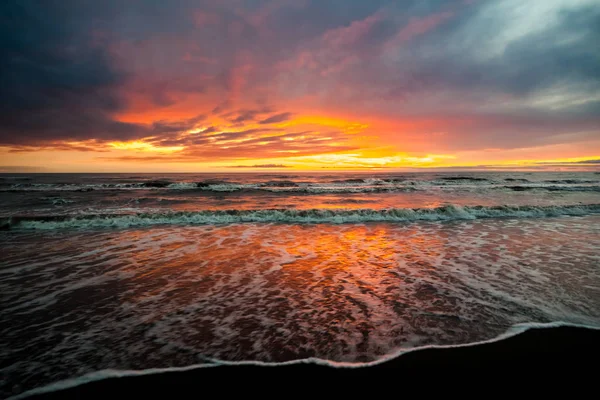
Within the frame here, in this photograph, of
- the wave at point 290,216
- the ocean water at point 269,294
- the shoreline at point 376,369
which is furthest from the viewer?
the wave at point 290,216

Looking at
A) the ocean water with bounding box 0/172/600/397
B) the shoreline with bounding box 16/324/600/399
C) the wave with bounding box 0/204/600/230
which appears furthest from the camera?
the wave with bounding box 0/204/600/230

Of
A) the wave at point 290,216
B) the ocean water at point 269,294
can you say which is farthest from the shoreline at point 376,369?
the wave at point 290,216

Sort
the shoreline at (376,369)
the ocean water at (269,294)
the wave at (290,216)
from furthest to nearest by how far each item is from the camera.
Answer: the wave at (290,216) < the ocean water at (269,294) < the shoreline at (376,369)

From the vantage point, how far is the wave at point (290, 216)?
42.8ft

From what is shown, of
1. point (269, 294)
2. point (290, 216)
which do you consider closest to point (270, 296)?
point (269, 294)

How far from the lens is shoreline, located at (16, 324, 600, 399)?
111 inches

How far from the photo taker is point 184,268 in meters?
6.88

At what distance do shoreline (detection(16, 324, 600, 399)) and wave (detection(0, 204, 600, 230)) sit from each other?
1076 centimetres

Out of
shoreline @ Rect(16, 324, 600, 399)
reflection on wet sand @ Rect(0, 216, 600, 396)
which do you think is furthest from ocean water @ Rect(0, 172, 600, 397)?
shoreline @ Rect(16, 324, 600, 399)

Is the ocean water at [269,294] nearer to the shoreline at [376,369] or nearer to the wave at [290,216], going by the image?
the shoreline at [376,369]

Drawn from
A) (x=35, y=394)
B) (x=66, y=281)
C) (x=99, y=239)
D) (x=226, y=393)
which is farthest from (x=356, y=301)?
(x=99, y=239)

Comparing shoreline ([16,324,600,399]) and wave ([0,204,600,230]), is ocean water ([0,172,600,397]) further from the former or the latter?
wave ([0,204,600,230])

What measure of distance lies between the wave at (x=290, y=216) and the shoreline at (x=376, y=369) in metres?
10.8

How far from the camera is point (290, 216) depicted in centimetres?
1496
